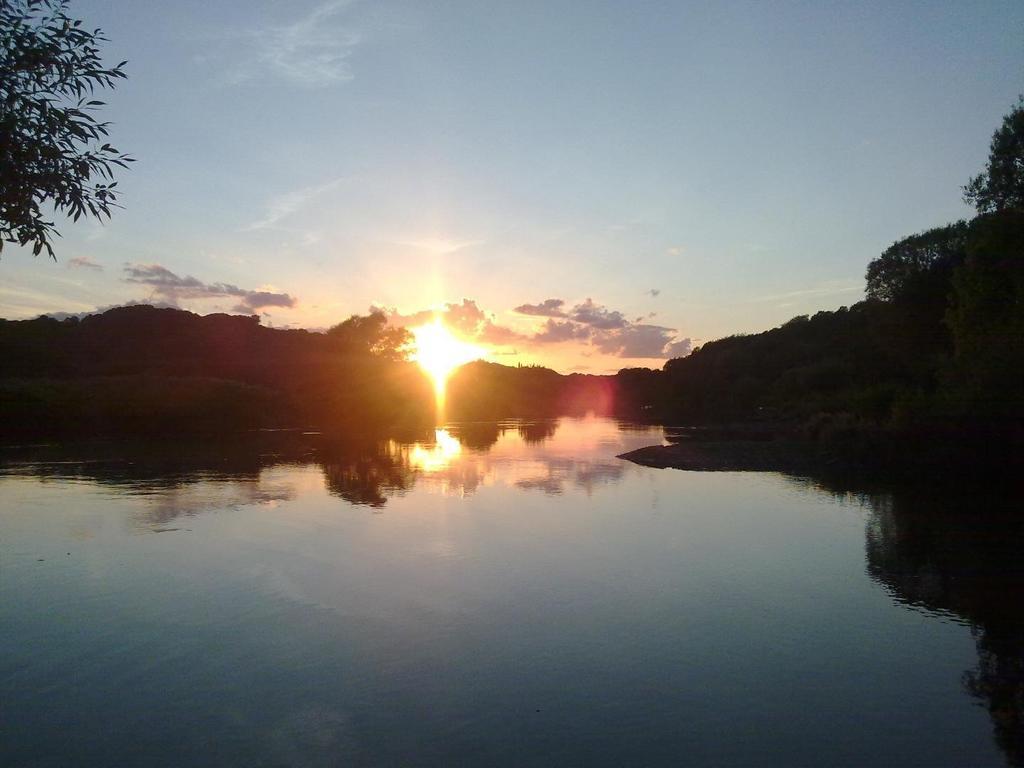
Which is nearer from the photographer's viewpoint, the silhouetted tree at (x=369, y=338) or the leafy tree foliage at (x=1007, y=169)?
the leafy tree foliage at (x=1007, y=169)

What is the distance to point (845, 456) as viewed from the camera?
40250mm

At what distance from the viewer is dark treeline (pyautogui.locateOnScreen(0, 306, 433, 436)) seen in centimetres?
6694

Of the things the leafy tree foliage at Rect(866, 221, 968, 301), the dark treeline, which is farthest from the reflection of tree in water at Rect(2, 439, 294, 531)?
the leafy tree foliage at Rect(866, 221, 968, 301)

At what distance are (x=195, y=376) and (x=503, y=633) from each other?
84.5m

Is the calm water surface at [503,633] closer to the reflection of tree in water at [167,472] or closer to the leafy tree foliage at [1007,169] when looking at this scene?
the reflection of tree in water at [167,472]

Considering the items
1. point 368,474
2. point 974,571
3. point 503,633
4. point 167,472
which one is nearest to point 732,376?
point 368,474

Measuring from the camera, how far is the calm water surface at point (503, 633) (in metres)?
9.20

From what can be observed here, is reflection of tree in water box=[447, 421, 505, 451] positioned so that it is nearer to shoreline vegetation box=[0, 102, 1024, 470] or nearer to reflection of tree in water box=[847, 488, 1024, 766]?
shoreline vegetation box=[0, 102, 1024, 470]

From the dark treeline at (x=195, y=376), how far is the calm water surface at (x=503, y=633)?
1725 inches

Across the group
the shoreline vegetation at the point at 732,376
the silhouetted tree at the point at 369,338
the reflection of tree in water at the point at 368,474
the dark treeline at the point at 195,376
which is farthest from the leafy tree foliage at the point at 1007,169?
the silhouetted tree at the point at 369,338

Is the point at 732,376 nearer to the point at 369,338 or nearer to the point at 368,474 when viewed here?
the point at 369,338

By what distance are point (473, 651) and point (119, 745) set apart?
510 centimetres

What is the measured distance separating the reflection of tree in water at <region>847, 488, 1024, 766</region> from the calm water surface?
0.08m

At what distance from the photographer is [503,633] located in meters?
13.1
